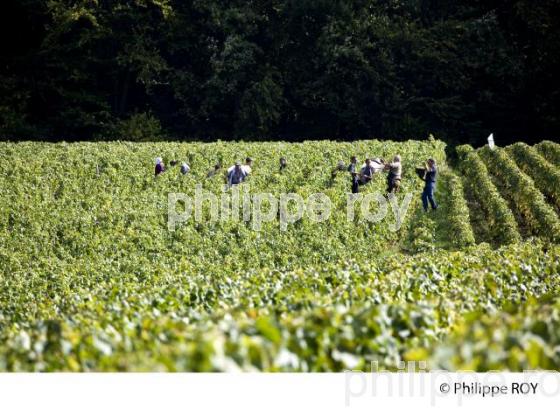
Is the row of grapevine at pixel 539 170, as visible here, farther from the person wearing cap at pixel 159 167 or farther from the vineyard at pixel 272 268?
the person wearing cap at pixel 159 167

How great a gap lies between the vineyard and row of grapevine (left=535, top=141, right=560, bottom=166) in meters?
0.13

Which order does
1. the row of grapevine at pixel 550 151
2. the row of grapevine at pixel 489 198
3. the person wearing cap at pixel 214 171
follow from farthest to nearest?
the row of grapevine at pixel 550 151 < the person wearing cap at pixel 214 171 < the row of grapevine at pixel 489 198

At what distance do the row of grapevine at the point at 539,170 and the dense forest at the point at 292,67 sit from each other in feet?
54.1

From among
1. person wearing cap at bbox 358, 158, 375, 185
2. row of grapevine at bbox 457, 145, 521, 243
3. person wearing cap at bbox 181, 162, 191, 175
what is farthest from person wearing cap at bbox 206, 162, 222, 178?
row of grapevine at bbox 457, 145, 521, 243

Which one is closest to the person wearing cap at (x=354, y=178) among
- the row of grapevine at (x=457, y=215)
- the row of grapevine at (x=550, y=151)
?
the row of grapevine at (x=457, y=215)

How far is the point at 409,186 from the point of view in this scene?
31.0 metres

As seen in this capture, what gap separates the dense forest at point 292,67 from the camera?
5438 cm

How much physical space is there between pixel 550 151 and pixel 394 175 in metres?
11.1

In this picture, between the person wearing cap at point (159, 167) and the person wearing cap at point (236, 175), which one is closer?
the person wearing cap at point (236, 175)

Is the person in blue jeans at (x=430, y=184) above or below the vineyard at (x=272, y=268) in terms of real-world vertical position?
above

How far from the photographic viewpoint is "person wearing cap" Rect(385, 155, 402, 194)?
94.1 feet

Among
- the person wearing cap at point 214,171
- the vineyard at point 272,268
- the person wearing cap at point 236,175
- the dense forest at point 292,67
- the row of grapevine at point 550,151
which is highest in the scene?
the dense forest at point 292,67

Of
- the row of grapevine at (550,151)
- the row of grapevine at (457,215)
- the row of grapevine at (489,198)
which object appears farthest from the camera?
the row of grapevine at (550,151)

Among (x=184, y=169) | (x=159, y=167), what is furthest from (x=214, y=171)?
(x=159, y=167)
